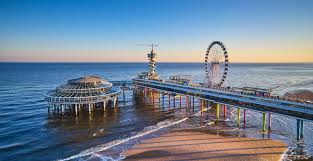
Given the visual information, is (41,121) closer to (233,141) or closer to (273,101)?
(233,141)

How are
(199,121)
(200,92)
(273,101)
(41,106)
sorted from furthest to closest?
(41,106)
(200,92)
(199,121)
(273,101)

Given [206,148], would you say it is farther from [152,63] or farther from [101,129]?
[152,63]

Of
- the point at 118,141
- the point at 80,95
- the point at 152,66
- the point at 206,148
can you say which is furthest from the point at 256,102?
the point at 152,66

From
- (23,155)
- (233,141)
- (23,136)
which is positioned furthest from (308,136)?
(23,136)

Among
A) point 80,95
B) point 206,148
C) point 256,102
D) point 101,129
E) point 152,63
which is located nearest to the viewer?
point 206,148

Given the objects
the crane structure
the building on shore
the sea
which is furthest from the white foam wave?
the crane structure

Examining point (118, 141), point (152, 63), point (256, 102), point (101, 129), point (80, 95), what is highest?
point (152, 63)
